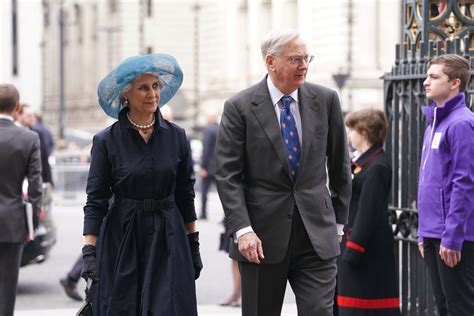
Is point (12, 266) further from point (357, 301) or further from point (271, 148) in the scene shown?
point (271, 148)

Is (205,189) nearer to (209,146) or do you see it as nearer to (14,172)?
(209,146)

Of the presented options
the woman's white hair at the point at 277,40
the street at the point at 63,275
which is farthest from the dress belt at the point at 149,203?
the street at the point at 63,275

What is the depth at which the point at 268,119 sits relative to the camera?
23.0 feet

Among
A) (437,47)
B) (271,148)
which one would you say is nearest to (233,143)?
(271,148)

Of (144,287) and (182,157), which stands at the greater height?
(182,157)

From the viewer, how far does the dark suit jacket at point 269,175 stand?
693 cm

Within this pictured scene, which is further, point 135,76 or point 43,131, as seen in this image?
point 43,131

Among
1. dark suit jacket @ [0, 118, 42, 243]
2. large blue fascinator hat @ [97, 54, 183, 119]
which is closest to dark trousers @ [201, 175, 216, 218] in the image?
dark suit jacket @ [0, 118, 42, 243]

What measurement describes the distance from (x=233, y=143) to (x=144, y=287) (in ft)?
2.91

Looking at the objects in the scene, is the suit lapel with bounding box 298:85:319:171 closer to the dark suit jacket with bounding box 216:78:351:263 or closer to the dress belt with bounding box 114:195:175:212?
the dark suit jacket with bounding box 216:78:351:263

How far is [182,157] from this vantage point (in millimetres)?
7000

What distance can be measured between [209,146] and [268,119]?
1625 centimetres

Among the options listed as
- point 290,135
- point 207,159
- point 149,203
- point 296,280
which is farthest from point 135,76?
point 207,159

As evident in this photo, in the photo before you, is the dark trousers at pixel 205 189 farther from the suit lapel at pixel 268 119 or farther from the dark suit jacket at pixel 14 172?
the suit lapel at pixel 268 119
